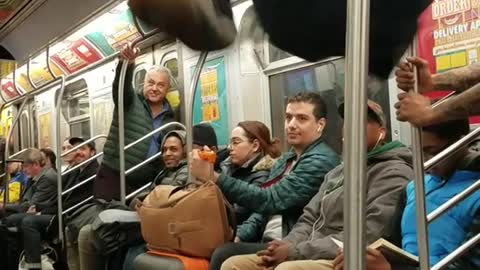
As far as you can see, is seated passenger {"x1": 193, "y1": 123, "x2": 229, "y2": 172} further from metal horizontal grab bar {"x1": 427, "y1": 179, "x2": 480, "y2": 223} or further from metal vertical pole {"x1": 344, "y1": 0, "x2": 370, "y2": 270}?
metal vertical pole {"x1": 344, "y1": 0, "x2": 370, "y2": 270}

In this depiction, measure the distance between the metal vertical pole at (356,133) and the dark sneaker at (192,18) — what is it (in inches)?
17.1

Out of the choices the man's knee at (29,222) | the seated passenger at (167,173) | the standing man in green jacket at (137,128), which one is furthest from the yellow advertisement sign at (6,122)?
the seated passenger at (167,173)

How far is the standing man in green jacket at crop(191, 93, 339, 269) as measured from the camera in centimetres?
228

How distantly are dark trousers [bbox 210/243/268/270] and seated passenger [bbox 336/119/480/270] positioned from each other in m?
0.67

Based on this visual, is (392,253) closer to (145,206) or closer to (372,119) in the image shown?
(372,119)

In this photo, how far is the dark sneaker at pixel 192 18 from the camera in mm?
1300

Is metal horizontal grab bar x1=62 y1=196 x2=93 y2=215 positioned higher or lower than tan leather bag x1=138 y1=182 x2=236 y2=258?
lower

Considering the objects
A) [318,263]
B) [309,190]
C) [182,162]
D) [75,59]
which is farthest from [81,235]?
[75,59]

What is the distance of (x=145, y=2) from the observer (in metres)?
1.36

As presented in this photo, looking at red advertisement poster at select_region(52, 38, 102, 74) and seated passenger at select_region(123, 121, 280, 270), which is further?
red advertisement poster at select_region(52, 38, 102, 74)

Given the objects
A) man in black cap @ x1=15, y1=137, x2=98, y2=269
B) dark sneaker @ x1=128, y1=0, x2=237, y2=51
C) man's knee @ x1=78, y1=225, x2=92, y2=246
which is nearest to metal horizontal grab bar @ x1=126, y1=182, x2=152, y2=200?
man's knee @ x1=78, y1=225, x2=92, y2=246

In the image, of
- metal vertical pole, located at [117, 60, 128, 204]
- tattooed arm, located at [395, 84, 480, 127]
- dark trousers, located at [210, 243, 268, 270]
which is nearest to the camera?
tattooed arm, located at [395, 84, 480, 127]

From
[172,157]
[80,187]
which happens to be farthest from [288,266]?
[80,187]

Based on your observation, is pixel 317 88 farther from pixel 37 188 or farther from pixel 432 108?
pixel 37 188
